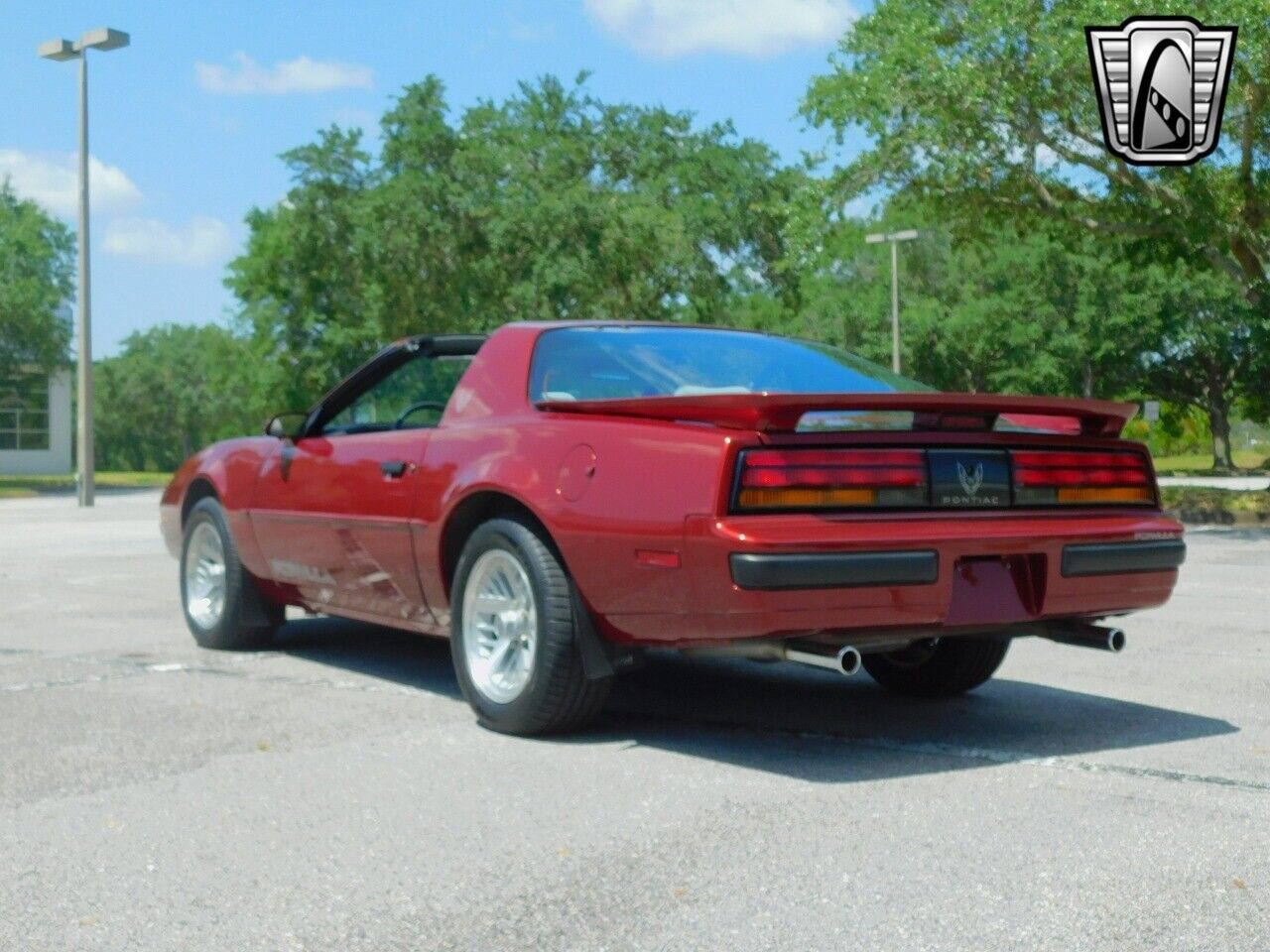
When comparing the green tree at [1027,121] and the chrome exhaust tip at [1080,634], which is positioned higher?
the green tree at [1027,121]

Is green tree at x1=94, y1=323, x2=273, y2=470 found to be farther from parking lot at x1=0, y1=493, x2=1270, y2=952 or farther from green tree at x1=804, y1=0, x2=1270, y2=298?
parking lot at x1=0, y1=493, x2=1270, y2=952

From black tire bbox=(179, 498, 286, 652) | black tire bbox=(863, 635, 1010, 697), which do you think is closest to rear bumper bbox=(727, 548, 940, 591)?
black tire bbox=(863, 635, 1010, 697)

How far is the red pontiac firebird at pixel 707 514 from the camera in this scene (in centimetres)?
487

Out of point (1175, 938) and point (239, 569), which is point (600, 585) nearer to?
point (1175, 938)

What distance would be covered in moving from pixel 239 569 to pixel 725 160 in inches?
1196

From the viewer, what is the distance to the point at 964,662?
6348 mm

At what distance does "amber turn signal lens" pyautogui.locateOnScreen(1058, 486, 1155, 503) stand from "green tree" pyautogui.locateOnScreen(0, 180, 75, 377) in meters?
→ 42.0

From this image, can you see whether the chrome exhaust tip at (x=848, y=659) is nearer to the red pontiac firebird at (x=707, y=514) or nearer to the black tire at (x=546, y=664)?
the red pontiac firebird at (x=707, y=514)

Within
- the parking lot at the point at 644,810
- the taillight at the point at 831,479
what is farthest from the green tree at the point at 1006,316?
the taillight at the point at 831,479

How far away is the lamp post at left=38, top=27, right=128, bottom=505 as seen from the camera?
1120 inches

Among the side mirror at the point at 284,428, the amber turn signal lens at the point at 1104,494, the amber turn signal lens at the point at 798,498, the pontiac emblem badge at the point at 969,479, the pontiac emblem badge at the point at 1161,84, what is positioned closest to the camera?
the amber turn signal lens at the point at 798,498

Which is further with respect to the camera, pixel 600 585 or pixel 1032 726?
pixel 1032 726

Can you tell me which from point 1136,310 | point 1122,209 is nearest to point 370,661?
point 1122,209

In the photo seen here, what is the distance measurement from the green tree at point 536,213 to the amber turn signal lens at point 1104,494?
2896 centimetres
